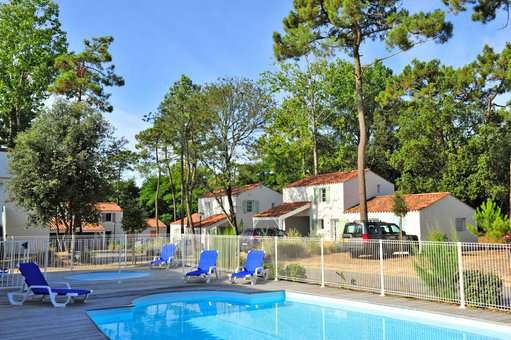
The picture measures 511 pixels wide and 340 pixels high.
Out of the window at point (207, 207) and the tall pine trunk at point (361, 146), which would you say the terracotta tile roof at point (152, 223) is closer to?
the window at point (207, 207)

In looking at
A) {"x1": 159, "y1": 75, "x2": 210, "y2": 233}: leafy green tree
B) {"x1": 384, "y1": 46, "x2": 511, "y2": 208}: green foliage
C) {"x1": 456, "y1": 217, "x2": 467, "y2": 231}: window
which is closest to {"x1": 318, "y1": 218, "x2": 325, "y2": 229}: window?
{"x1": 384, "y1": 46, "x2": 511, "y2": 208}: green foliage

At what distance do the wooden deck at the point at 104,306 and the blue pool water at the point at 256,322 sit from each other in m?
0.45

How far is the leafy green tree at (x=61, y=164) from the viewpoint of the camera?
24297 millimetres

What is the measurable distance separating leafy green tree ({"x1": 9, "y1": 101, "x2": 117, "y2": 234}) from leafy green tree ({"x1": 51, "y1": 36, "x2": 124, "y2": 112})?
7278 mm

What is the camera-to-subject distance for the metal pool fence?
10.5m

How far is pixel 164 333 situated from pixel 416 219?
944 inches

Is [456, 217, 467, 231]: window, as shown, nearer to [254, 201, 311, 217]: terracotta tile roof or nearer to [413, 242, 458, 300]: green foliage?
[254, 201, 311, 217]: terracotta tile roof

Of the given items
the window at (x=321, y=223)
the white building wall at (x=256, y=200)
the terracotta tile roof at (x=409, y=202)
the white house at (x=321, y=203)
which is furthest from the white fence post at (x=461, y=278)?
the white building wall at (x=256, y=200)

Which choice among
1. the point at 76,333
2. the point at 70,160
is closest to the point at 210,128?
the point at 70,160

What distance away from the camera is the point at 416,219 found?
31.0 meters

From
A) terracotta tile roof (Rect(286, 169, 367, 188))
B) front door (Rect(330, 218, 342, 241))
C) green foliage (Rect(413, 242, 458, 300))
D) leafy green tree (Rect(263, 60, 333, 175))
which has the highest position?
leafy green tree (Rect(263, 60, 333, 175))

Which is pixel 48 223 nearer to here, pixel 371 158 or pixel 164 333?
pixel 164 333

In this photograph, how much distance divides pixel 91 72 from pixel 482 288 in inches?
1236

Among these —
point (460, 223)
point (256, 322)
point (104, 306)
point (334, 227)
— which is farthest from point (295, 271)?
point (460, 223)
